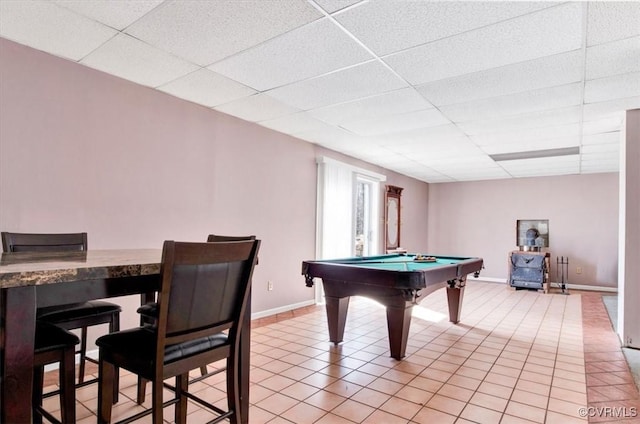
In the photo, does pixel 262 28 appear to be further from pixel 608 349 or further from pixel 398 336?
pixel 608 349

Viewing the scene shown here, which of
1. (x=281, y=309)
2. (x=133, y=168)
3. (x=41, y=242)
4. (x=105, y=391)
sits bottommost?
(x=281, y=309)

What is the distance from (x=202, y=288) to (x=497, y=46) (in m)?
2.40

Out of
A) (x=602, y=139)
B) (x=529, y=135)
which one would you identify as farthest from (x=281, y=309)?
(x=602, y=139)

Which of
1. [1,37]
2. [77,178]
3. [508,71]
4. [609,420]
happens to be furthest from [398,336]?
[1,37]

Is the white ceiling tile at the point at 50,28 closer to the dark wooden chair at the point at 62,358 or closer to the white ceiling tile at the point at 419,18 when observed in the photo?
the white ceiling tile at the point at 419,18

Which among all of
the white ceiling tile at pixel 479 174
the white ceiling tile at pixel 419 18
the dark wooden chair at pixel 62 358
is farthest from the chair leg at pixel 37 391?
the white ceiling tile at pixel 479 174

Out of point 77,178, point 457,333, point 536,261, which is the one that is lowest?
point 457,333

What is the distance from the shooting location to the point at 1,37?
8.43 feet

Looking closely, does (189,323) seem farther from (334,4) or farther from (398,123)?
(398,123)

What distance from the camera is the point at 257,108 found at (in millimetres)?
3916

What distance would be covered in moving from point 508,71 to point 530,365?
240 centimetres

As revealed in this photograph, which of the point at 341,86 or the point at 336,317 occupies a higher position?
the point at 341,86

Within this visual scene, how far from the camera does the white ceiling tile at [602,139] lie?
4.65 meters

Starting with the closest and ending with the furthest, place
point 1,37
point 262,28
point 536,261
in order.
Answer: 1. point 262,28
2. point 1,37
3. point 536,261
